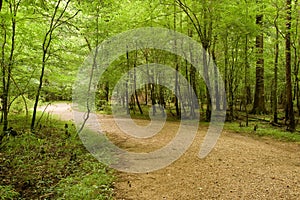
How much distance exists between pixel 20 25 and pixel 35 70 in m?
1.58

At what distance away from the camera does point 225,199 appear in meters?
3.90

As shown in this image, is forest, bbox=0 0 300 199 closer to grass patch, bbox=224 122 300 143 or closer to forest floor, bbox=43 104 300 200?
grass patch, bbox=224 122 300 143

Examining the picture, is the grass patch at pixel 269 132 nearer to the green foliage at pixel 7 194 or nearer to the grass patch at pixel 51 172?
the grass patch at pixel 51 172

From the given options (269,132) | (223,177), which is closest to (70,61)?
(223,177)

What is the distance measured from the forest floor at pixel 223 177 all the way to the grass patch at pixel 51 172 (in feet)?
1.49

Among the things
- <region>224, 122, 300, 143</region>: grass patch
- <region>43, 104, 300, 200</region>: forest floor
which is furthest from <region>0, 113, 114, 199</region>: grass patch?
<region>224, 122, 300, 143</region>: grass patch

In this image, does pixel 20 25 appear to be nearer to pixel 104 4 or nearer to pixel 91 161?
Answer: pixel 104 4

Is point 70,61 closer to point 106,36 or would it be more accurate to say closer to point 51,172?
point 106,36

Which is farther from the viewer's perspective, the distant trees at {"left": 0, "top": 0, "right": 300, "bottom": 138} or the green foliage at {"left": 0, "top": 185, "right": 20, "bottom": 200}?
the distant trees at {"left": 0, "top": 0, "right": 300, "bottom": 138}

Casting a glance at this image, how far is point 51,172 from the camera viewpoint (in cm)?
522

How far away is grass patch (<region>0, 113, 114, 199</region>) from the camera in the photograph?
419cm

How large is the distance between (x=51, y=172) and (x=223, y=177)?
3718mm

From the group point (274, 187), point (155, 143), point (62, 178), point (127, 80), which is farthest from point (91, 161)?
point (127, 80)

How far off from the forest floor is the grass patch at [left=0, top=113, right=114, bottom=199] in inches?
17.8
